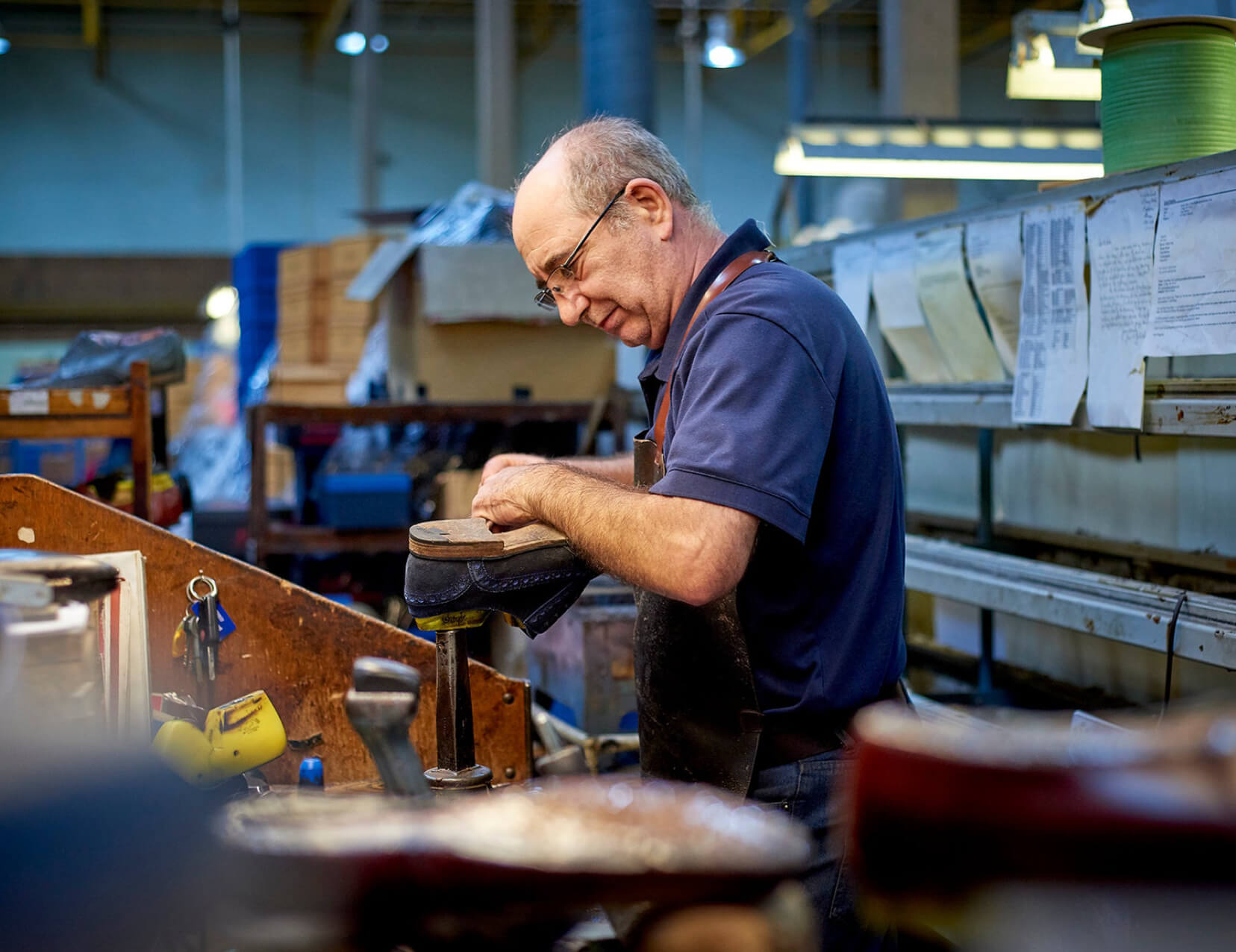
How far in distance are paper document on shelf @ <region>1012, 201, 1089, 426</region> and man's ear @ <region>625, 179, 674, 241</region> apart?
0.90 meters

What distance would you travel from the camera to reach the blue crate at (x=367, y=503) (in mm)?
3541

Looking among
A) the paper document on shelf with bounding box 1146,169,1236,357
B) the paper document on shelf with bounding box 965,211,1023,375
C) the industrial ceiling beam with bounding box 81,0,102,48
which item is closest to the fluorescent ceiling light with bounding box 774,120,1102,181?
the paper document on shelf with bounding box 965,211,1023,375

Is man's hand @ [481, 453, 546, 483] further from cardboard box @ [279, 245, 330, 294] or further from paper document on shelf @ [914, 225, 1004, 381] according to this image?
cardboard box @ [279, 245, 330, 294]

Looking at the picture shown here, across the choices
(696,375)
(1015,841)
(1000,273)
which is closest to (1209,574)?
(1000,273)

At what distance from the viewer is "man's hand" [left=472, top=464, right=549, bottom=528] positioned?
136 centimetres

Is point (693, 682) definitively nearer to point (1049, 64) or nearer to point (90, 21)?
point (1049, 64)

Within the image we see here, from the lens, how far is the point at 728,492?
1165 millimetres

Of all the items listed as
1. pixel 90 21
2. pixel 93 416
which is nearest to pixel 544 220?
pixel 93 416

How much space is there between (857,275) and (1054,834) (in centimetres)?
239

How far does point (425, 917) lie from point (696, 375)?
0.76 meters

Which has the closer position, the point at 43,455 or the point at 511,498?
the point at 511,498

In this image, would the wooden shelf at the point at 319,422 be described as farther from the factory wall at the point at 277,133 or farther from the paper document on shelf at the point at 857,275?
the factory wall at the point at 277,133

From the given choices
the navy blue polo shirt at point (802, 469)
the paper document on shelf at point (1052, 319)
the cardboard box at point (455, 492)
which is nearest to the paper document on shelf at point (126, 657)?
the navy blue polo shirt at point (802, 469)

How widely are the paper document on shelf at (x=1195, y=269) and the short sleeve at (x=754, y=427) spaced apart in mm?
794
